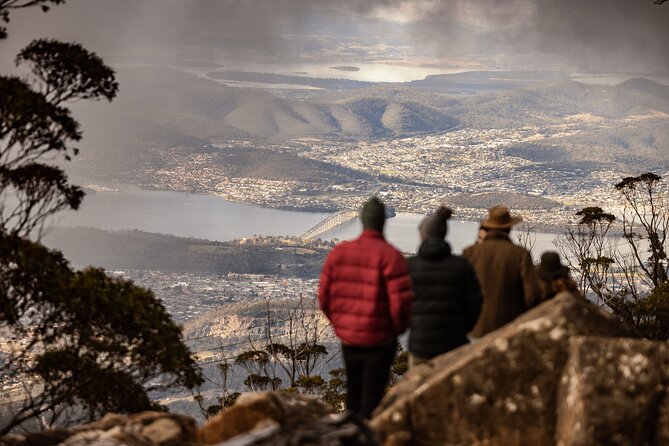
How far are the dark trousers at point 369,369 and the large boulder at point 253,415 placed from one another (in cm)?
46

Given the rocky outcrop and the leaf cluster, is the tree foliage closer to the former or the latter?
the leaf cluster

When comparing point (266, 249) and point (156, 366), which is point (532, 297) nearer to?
point (156, 366)

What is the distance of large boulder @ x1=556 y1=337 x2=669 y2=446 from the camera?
735cm

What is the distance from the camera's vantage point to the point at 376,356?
8266mm

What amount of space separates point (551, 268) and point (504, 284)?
54cm

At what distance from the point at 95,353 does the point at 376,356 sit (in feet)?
18.1

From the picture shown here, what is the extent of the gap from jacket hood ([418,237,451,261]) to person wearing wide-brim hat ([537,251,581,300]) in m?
1.57

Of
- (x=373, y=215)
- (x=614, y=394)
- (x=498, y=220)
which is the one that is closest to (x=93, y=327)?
(x=498, y=220)

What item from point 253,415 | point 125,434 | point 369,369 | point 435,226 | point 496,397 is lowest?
point 125,434

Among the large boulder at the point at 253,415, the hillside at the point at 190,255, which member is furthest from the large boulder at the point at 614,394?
the hillside at the point at 190,255

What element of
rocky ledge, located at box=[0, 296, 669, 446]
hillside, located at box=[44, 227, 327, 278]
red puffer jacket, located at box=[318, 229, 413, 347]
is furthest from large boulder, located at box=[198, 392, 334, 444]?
hillside, located at box=[44, 227, 327, 278]

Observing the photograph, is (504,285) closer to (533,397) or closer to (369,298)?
(369,298)

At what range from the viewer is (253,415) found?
8.37 meters

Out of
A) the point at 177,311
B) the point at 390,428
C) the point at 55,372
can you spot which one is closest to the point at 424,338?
the point at 390,428
